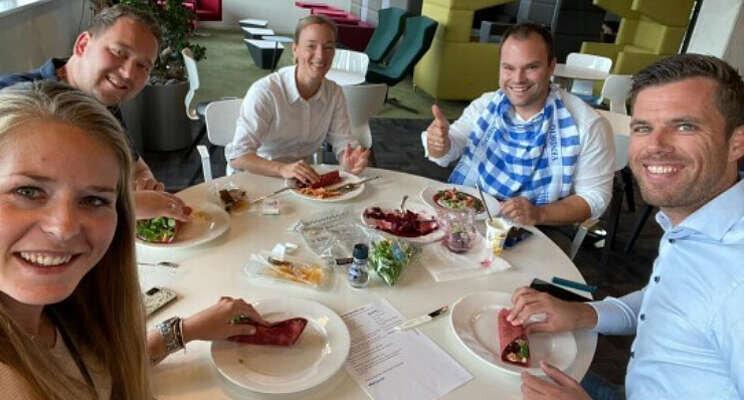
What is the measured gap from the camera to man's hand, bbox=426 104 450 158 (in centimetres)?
217

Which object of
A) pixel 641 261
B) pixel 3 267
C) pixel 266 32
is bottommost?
pixel 641 261

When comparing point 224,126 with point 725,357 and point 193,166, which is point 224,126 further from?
point 725,357

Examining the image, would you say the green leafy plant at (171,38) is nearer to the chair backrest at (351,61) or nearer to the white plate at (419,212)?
the chair backrest at (351,61)

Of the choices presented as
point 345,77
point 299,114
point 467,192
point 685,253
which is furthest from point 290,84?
point 345,77

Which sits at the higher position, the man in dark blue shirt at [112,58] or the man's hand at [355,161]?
the man in dark blue shirt at [112,58]

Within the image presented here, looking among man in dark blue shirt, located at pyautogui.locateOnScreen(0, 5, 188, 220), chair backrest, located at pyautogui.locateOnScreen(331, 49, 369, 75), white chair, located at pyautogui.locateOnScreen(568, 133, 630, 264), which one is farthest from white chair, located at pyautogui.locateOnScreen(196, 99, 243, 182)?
chair backrest, located at pyautogui.locateOnScreen(331, 49, 369, 75)

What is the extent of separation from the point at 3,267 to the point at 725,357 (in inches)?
52.3

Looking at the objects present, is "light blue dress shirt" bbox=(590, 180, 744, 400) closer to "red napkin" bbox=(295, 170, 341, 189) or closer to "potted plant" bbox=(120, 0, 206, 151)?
"red napkin" bbox=(295, 170, 341, 189)

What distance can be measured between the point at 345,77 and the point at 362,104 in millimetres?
1480

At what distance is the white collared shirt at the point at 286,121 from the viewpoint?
2.32 meters

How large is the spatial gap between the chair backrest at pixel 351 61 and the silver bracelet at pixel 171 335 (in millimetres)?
4071

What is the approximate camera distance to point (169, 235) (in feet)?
4.76

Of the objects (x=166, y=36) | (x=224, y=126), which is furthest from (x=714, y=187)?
(x=166, y=36)

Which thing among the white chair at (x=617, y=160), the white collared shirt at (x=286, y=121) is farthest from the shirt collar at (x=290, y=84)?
the white chair at (x=617, y=160)
